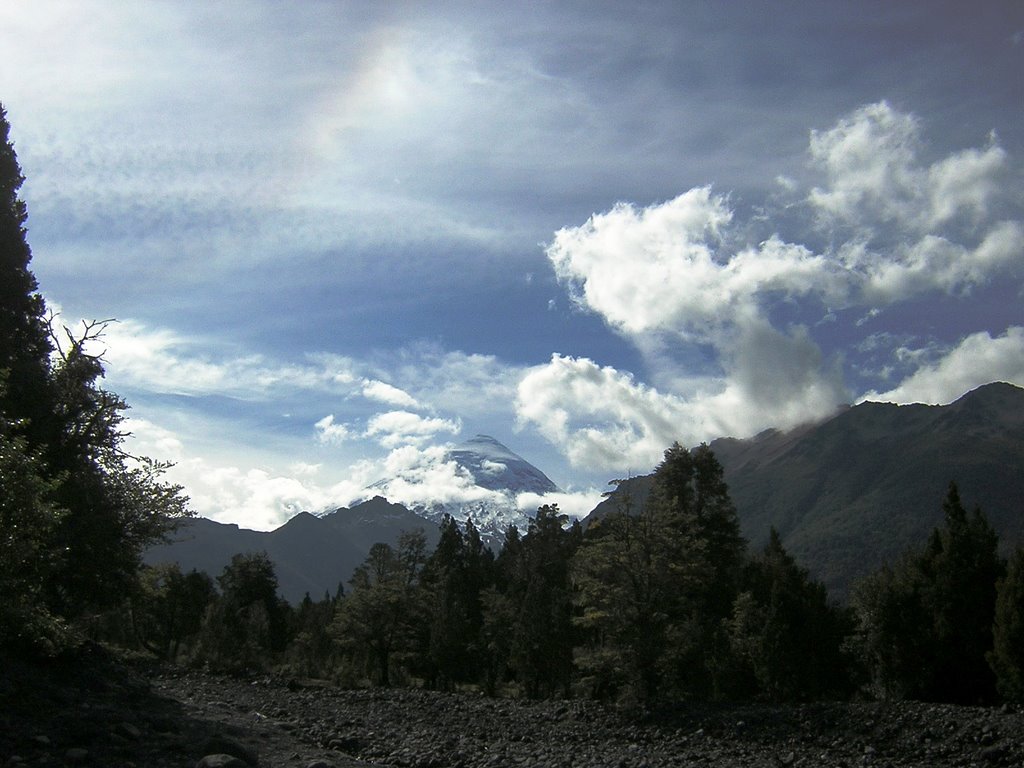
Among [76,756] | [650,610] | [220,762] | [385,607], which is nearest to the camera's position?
[76,756]

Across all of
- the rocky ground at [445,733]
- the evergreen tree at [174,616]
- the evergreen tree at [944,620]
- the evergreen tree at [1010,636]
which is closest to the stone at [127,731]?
the rocky ground at [445,733]

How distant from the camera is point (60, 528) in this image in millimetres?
21000

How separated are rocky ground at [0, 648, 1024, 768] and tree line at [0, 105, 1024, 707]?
5.67ft

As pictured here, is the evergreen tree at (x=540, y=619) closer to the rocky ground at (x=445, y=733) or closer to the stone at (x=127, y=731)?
the rocky ground at (x=445, y=733)

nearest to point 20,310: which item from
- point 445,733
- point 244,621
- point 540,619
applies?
point 445,733

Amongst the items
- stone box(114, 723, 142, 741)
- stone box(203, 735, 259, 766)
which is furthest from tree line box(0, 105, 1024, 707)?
stone box(203, 735, 259, 766)

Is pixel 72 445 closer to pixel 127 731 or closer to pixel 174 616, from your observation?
pixel 127 731

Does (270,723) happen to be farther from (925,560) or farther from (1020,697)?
(925,560)

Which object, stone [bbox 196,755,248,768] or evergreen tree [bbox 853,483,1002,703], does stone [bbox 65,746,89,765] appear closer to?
stone [bbox 196,755,248,768]

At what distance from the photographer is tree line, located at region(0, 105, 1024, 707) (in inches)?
851

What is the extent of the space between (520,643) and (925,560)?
71.7ft

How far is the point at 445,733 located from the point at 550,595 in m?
Result: 19.5

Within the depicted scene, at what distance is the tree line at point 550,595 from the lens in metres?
21.6

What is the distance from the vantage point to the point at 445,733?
2723 cm
